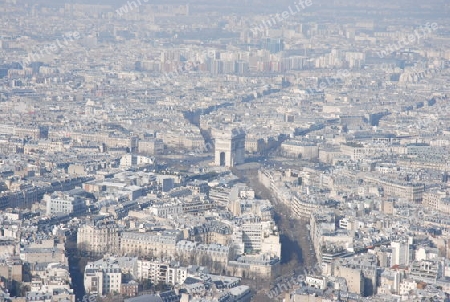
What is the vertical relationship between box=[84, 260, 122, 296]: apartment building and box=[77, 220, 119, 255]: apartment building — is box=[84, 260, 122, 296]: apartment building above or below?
above

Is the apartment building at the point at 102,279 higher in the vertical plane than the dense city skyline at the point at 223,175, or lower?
higher

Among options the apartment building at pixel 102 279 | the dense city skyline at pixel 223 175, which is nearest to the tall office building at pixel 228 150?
the dense city skyline at pixel 223 175

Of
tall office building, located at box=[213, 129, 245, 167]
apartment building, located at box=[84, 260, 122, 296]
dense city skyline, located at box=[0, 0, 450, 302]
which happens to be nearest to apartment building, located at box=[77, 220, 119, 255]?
dense city skyline, located at box=[0, 0, 450, 302]

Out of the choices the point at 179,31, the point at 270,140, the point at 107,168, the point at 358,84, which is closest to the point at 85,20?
the point at 179,31

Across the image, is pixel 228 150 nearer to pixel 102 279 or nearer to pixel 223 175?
pixel 223 175

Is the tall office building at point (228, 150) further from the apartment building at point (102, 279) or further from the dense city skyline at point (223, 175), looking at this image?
the apartment building at point (102, 279)

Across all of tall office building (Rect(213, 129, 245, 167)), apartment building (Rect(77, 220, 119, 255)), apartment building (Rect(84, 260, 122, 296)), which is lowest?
tall office building (Rect(213, 129, 245, 167))

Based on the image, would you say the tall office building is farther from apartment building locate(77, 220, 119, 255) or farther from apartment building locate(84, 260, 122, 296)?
apartment building locate(84, 260, 122, 296)

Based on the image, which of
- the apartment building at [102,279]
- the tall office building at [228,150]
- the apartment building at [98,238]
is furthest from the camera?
the tall office building at [228,150]
